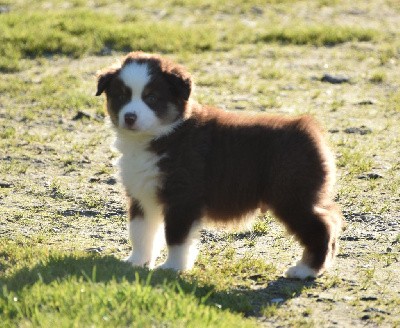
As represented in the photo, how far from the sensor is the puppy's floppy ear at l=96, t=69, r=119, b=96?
718 centimetres

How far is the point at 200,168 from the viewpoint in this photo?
22.9 feet

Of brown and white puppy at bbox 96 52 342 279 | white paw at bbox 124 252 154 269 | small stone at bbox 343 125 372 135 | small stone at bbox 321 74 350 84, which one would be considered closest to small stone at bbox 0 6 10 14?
small stone at bbox 321 74 350 84

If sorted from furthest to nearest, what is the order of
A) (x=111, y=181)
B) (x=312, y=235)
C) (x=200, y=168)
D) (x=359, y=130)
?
(x=359, y=130) → (x=111, y=181) → (x=200, y=168) → (x=312, y=235)

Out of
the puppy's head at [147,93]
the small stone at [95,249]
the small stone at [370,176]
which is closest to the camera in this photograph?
the puppy's head at [147,93]

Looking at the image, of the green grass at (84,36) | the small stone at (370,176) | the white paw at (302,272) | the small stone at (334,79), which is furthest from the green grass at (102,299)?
the green grass at (84,36)

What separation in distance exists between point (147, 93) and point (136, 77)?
0.41 feet

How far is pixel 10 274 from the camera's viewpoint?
660 centimetres

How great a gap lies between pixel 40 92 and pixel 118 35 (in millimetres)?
2470

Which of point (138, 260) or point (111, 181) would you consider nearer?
point (138, 260)

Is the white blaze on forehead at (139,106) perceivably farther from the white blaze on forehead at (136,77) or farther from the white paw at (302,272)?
the white paw at (302,272)

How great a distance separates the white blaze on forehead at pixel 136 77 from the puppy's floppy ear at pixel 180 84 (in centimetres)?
16

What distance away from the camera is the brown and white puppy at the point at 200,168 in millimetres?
6914

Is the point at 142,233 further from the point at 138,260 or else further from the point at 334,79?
the point at 334,79

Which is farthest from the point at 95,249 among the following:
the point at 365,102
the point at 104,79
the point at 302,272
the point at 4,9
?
the point at 4,9
